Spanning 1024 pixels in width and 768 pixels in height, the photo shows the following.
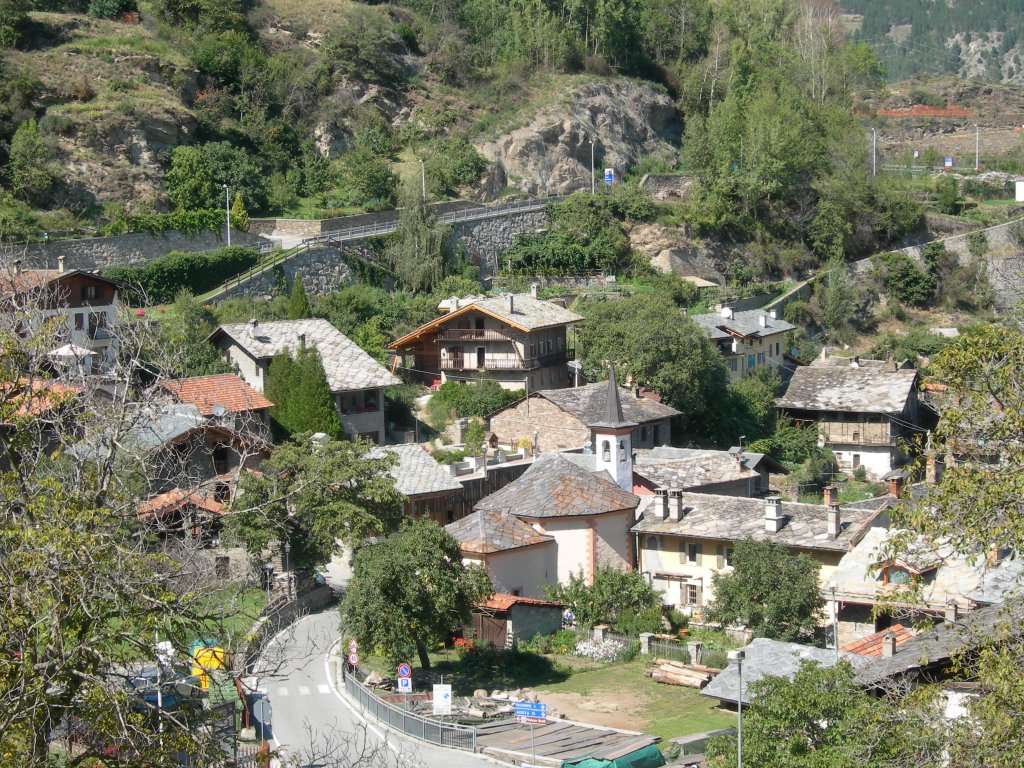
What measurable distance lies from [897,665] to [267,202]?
40248mm

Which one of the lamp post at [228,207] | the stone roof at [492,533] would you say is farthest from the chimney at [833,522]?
the lamp post at [228,207]

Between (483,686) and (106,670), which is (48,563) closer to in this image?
(106,670)

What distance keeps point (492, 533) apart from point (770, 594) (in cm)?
687

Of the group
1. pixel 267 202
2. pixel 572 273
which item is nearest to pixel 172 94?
pixel 267 202

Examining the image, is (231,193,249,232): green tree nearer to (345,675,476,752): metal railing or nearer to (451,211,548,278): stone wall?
(451,211,548,278): stone wall

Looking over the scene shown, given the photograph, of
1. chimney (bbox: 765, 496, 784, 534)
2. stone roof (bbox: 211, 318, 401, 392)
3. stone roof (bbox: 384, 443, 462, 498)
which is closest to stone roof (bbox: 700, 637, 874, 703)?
chimney (bbox: 765, 496, 784, 534)

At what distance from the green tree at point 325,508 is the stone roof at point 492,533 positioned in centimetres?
170

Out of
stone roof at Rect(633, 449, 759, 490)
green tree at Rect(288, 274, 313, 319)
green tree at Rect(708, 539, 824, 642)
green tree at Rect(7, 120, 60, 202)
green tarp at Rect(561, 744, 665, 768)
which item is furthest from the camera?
green tree at Rect(7, 120, 60, 202)

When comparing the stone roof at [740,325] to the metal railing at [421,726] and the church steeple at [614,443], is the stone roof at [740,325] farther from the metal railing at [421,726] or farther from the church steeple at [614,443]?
the metal railing at [421,726]

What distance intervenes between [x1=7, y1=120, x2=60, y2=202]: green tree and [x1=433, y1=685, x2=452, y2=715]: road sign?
102 feet

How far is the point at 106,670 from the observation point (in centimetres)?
1158

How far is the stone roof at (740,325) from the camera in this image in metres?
56.4

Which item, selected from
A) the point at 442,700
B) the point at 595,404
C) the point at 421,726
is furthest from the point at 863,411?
the point at 421,726

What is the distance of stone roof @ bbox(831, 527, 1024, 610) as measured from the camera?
2497 cm
